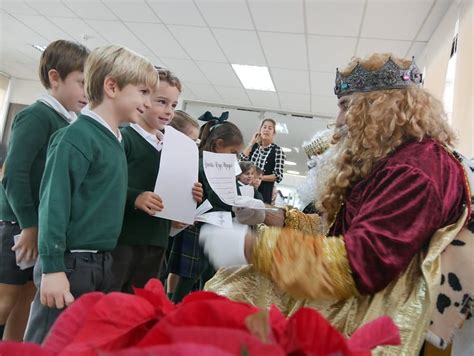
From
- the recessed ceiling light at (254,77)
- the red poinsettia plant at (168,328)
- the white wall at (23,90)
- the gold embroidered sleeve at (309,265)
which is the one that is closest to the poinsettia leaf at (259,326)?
the red poinsettia plant at (168,328)

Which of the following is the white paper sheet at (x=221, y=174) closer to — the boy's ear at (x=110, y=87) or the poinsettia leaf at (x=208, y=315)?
the boy's ear at (x=110, y=87)

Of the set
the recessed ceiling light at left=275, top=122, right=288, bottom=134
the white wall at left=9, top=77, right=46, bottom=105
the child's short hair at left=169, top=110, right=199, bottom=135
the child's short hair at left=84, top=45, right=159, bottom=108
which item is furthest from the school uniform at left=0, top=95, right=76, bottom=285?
the white wall at left=9, top=77, right=46, bottom=105

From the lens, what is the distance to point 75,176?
1026mm

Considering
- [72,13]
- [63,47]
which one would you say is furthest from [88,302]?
[72,13]

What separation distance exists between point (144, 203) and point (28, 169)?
0.41 metres

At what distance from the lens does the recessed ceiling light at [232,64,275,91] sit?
16.0 feet

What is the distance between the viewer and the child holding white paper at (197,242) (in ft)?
6.43

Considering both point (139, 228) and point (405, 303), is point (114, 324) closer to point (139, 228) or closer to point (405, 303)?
point (405, 303)

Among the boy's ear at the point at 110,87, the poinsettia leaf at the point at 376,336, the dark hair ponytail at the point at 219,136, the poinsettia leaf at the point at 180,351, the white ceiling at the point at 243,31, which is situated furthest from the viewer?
the white ceiling at the point at 243,31

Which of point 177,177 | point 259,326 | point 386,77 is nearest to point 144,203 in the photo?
point 177,177

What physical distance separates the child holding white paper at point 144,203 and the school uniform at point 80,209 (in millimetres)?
172

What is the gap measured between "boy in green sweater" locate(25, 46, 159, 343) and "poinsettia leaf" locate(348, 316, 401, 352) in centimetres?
83

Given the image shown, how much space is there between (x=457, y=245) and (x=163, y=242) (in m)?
1.04

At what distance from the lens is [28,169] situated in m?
1.27
